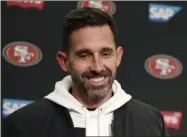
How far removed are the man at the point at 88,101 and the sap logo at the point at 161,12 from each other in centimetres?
58

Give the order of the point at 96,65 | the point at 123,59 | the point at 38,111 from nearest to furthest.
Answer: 1. the point at 96,65
2. the point at 38,111
3. the point at 123,59

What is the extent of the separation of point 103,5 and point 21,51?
358 millimetres

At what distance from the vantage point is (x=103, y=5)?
4.22 feet

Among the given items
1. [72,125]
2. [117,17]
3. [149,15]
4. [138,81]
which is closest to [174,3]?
[149,15]

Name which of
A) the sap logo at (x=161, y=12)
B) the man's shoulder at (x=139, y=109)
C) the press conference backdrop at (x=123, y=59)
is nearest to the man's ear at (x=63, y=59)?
the man's shoulder at (x=139, y=109)

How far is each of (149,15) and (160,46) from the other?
0.13 m

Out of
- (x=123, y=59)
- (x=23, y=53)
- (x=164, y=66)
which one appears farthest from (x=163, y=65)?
(x=23, y=53)

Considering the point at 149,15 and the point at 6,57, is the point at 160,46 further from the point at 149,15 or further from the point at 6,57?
the point at 6,57

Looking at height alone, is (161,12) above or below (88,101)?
above

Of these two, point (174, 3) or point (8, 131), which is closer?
point (8, 131)

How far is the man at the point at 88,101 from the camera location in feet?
2.24

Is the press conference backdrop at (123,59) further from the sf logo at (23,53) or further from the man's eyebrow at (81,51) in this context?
the man's eyebrow at (81,51)

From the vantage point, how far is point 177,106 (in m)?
1.28

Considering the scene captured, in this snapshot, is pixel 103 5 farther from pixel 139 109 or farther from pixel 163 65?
pixel 139 109
